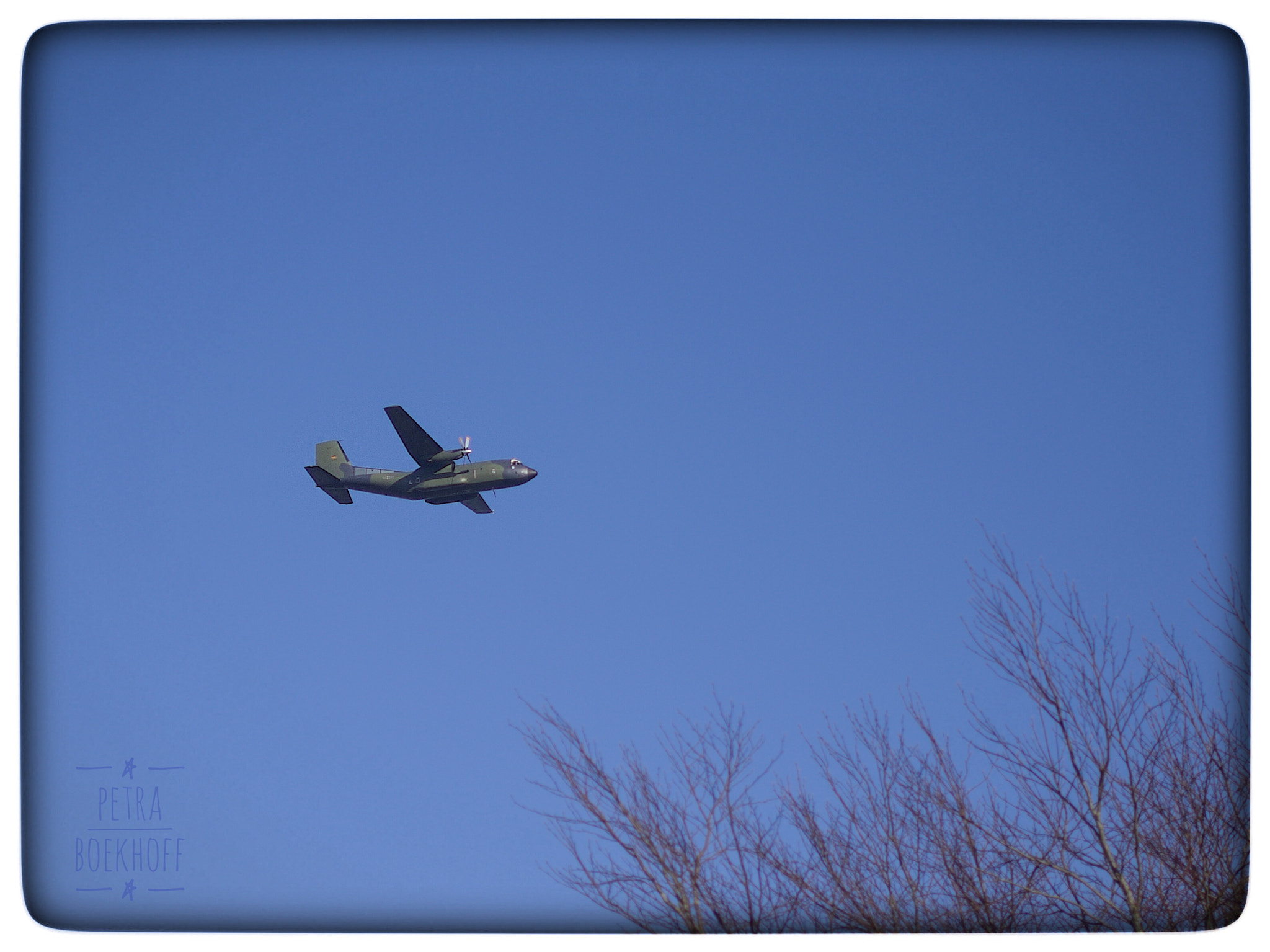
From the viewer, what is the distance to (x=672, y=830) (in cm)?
516

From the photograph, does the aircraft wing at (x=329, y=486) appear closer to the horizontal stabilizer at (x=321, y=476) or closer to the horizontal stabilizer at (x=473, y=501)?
the horizontal stabilizer at (x=321, y=476)

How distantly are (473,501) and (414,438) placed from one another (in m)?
0.37

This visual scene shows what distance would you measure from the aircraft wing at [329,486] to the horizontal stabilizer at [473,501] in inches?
17.0

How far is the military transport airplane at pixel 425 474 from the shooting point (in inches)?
216

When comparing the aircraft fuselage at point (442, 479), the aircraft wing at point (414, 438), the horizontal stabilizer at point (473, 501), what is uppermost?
the aircraft wing at point (414, 438)

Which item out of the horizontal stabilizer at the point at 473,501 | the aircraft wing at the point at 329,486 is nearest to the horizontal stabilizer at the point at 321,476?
the aircraft wing at the point at 329,486

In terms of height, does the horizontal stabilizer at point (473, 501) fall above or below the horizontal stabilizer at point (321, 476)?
below

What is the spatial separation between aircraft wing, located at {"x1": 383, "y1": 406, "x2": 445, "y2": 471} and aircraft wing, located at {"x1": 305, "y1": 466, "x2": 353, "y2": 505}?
333 millimetres

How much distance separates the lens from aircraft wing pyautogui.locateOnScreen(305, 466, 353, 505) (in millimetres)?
5453

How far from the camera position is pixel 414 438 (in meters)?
5.61

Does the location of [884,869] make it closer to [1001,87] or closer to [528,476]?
[528,476]

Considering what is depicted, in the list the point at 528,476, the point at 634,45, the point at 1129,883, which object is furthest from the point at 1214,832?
the point at 634,45

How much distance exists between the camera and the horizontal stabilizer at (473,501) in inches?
218

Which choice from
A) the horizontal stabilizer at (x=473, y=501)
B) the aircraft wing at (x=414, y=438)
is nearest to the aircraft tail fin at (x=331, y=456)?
the aircraft wing at (x=414, y=438)
